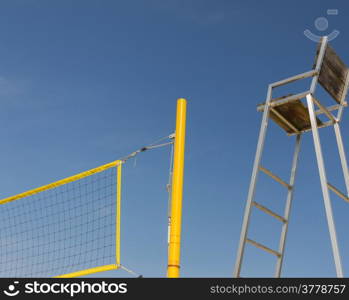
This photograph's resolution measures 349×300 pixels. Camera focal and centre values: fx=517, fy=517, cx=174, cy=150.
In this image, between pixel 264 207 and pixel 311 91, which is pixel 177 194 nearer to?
pixel 264 207

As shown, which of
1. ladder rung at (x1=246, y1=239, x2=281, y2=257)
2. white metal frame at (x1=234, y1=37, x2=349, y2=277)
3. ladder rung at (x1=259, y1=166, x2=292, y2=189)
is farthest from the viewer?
ladder rung at (x1=259, y1=166, x2=292, y2=189)

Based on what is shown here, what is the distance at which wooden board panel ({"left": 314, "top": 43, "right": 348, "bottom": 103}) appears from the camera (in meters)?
5.53

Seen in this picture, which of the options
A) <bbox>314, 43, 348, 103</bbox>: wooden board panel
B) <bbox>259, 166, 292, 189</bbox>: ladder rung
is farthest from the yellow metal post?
<bbox>314, 43, 348, 103</bbox>: wooden board panel

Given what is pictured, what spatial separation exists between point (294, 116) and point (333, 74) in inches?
25.1

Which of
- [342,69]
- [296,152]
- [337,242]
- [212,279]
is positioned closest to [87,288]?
[212,279]

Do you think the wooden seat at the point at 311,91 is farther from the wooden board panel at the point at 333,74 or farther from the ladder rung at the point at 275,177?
the ladder rung at the point at 275,177

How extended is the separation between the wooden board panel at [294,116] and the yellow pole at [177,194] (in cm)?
102

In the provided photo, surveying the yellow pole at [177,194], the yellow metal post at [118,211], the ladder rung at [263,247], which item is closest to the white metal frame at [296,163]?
the ladder rung at [263,247]

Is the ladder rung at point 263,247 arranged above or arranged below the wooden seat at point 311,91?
below

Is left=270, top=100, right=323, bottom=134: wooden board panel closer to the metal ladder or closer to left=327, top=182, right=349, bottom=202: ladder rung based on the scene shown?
the metal ladder

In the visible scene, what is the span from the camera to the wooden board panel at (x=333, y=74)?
553 centimetres

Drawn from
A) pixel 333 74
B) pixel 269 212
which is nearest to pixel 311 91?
pixel 333 74

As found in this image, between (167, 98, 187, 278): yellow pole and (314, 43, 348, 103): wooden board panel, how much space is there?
60.2 inches

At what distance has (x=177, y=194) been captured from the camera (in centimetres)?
509
